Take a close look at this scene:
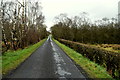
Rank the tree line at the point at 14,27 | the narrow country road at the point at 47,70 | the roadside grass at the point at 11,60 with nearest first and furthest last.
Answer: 1. the narrow country road at the point at 47,70
2. the roadside grass at the point at 11,60
3. the tree line at the point at 14,27

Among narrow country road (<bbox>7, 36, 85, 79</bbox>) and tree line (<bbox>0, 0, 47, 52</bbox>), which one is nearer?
narrow country road (<bbox>7, 36, 85, 79</bbox>)

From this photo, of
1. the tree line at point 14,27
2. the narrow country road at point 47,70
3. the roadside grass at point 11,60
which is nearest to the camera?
the narrow country road at point 47,70

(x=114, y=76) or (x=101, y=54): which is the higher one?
(x=101, y=54)

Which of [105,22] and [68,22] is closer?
[68,22]

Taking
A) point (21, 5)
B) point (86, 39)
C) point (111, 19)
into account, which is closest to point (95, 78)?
point (21, 5)

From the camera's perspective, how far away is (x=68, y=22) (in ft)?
228

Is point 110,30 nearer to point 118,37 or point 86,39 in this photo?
point 118,37

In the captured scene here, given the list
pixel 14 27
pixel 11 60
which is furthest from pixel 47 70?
pixel 14 27

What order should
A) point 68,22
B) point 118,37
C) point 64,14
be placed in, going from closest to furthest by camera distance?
1. point 118,37
2. point 68,22
3. point 64,14

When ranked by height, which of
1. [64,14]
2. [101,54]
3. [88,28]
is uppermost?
[64,14]

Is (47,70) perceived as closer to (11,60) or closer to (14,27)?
(11,60)

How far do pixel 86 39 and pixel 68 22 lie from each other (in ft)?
37.9

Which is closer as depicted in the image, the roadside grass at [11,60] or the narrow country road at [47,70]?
the narrow country road at [47,70]

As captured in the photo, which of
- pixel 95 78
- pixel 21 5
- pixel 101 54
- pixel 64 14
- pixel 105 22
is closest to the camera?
pixel 95 78
